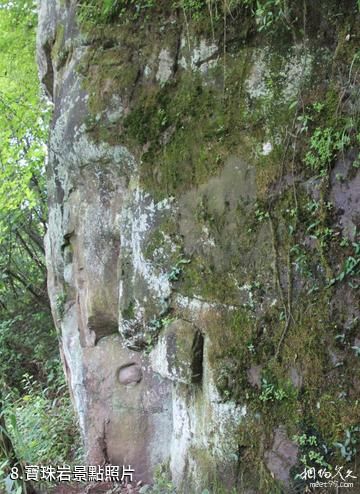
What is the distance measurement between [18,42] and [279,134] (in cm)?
605

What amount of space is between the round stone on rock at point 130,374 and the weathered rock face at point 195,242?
0.7 inches

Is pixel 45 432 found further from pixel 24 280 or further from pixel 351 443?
pixel 24 280

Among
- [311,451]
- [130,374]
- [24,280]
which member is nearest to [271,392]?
[311,451]

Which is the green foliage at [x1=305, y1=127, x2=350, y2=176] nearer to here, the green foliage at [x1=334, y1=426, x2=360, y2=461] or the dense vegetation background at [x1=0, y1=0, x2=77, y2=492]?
the green foliage at [x1=334, y1=426, x2=360, y2=461]

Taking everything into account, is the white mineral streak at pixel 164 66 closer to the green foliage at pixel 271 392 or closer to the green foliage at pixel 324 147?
the green foliage at pixel 324 147

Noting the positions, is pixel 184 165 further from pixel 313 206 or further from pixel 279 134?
pixel 313 206

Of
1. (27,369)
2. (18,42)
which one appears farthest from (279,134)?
(27,369)

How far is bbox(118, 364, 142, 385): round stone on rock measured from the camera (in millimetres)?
4395

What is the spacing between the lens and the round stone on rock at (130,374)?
439cm

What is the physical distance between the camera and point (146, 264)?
3840 mm

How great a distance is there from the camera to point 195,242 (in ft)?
11.4

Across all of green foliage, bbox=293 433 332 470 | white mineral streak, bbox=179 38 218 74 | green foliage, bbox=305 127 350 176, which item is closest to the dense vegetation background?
green foliage, bbox=293 433 332 470

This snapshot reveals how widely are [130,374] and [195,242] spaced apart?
1.69 m

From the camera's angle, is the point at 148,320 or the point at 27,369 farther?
the point at 27,369
